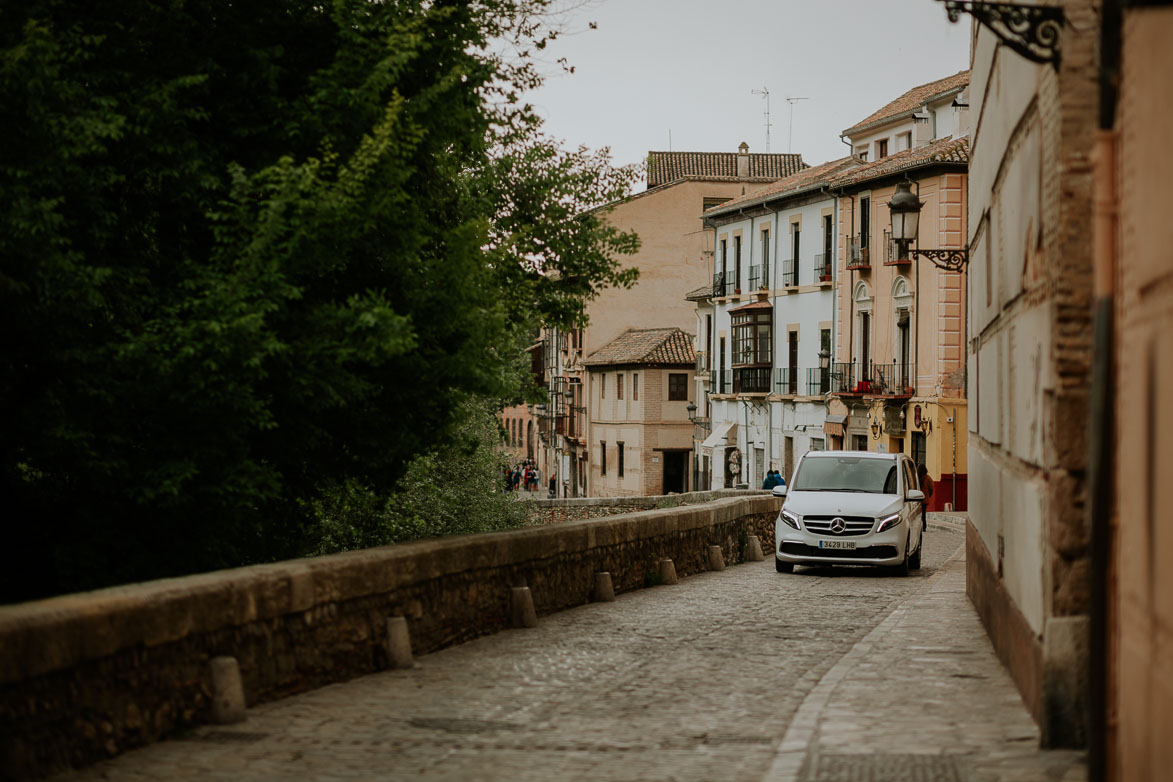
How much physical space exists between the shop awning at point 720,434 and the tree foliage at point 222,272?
4961 centimetres

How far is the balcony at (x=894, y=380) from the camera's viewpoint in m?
47.8

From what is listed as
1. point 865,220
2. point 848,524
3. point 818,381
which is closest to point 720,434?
point 818,381

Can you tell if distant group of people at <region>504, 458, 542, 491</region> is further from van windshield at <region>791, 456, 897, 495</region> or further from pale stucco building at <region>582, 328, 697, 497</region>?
van windshield at <region>791, 456, 897, 495</region>

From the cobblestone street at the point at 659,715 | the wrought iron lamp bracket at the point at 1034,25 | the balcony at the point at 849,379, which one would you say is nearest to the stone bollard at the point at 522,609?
the cobblestone street at the point at 659,715

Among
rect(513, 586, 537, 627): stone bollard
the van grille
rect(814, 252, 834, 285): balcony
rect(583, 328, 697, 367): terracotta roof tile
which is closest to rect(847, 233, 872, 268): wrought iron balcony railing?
rect(814, 252, 834, 285): balcony

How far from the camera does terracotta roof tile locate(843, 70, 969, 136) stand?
5420cm

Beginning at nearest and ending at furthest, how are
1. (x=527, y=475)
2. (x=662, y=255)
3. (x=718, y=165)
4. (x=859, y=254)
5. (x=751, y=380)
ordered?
(x=859, y=254) < (x=751, y=380) < (x=662, y=255) < (x=718, y=165) < (x=527, y=475)

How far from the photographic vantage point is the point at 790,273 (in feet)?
190

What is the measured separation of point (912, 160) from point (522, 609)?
124ft

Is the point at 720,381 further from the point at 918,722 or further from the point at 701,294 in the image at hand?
the point at 918,722

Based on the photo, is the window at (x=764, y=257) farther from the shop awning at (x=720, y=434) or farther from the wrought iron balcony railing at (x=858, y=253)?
the wrought iron balcony railing at (x=858, y=253)

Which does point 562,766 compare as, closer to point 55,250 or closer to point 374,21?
point 55,250

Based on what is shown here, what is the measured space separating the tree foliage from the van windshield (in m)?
8.77

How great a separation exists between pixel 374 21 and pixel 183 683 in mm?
6502
